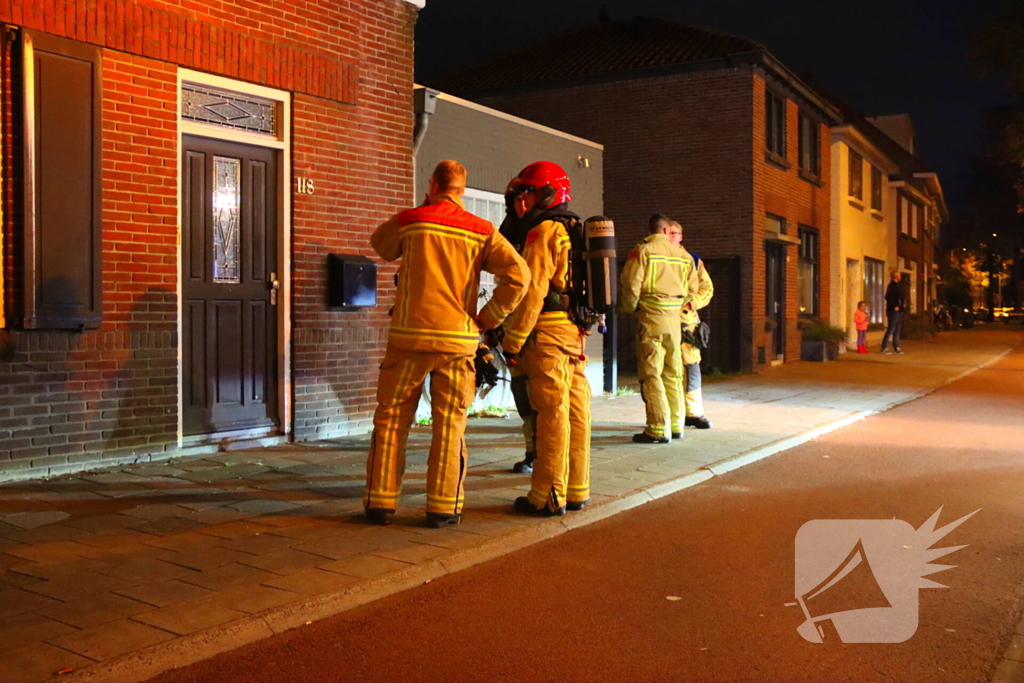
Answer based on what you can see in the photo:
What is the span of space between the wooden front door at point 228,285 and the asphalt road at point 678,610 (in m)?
3.94

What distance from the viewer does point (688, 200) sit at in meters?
20.0

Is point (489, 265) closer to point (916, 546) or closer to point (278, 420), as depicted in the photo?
point (916, 546)

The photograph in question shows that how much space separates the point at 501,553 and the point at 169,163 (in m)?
4.52

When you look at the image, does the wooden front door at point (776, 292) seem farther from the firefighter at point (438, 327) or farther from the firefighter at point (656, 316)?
the firefighter at point (438, 327)

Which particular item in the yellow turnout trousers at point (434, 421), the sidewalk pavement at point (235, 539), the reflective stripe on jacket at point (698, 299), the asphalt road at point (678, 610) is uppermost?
the reflective stripe on jacket at point (698, 299)

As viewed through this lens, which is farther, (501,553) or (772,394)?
(772,394)

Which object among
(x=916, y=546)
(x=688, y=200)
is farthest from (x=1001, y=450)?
(x=688, y=200)

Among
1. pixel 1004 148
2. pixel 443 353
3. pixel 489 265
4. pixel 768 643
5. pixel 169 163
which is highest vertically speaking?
pixel 1004 148

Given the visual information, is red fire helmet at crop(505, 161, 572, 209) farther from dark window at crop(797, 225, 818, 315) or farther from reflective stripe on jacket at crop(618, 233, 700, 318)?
dark window at crop(797, 225, 818, 315)

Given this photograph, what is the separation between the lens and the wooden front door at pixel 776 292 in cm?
2058

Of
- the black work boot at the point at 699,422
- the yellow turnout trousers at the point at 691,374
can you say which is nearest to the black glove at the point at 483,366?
the yellow turnout trousers at the point at 691,374

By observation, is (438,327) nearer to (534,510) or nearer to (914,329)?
(534,510)

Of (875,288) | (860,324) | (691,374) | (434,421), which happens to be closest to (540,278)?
(434,421)

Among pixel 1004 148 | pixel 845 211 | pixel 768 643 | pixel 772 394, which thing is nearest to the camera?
pixel 768 643
